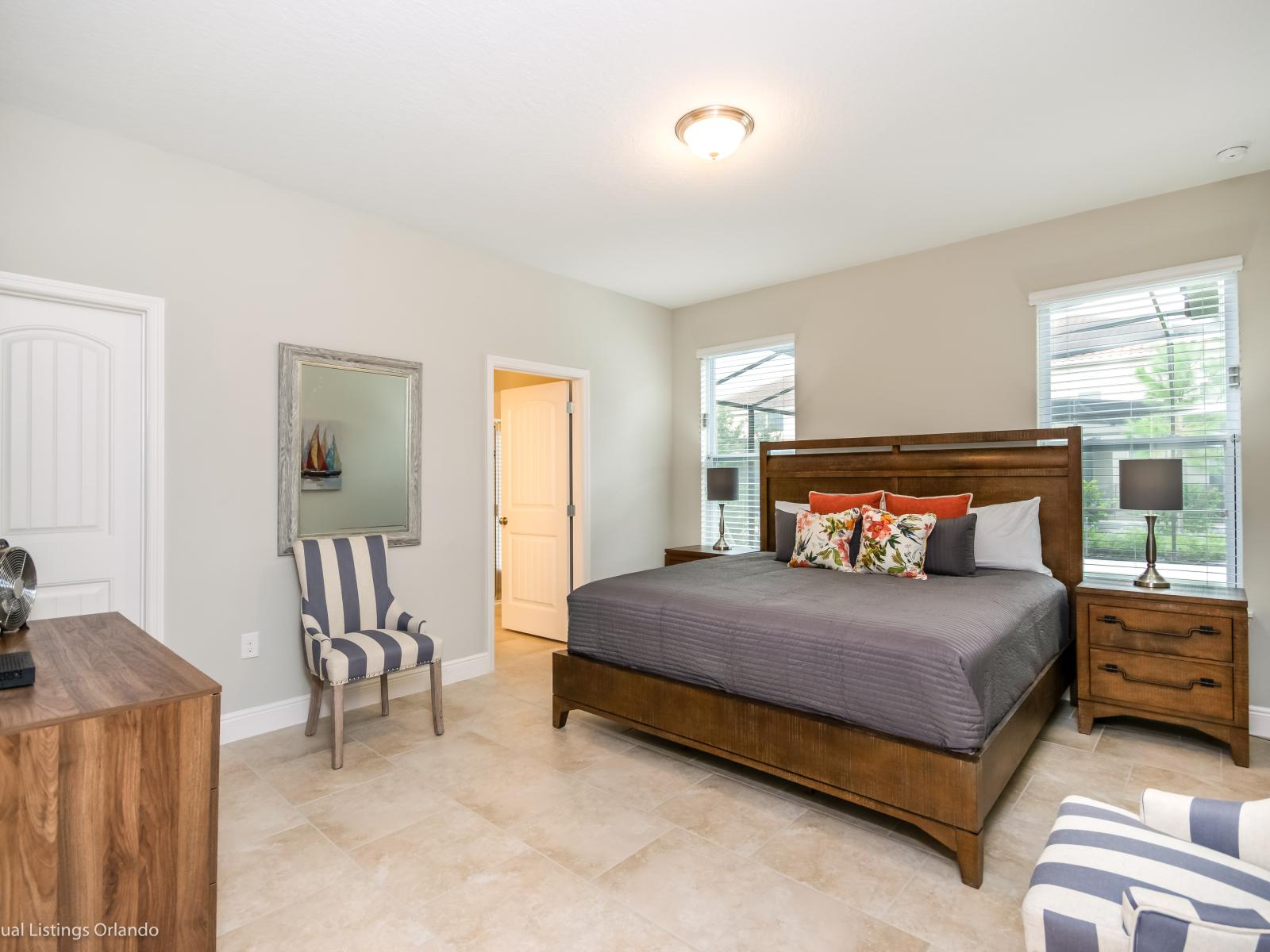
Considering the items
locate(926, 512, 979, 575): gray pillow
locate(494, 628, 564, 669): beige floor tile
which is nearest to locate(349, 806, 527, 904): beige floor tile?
locate(494, 628, 564, 669): beige floor tile

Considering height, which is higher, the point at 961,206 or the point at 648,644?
the point at 961,206

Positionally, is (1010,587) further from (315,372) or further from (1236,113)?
(315,372)

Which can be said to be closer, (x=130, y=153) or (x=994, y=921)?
(x=994, y=921)

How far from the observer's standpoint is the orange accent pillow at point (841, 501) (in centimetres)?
398

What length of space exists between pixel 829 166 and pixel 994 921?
2.96m

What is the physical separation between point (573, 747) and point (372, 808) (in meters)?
0.92

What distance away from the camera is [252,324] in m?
3.20

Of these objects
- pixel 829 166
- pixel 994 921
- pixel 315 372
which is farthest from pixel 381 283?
pixel 994 921

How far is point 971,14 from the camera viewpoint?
2084mm

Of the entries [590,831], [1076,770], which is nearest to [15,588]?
[590,831]

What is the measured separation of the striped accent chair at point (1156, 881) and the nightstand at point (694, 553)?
3.25 m

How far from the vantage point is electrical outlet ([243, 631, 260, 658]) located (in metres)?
3.20

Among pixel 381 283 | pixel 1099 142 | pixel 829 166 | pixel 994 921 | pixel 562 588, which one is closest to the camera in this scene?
pixel 994 921

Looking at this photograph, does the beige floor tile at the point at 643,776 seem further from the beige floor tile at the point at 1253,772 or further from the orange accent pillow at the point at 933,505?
the beige floor tile at the point at 1253,772
